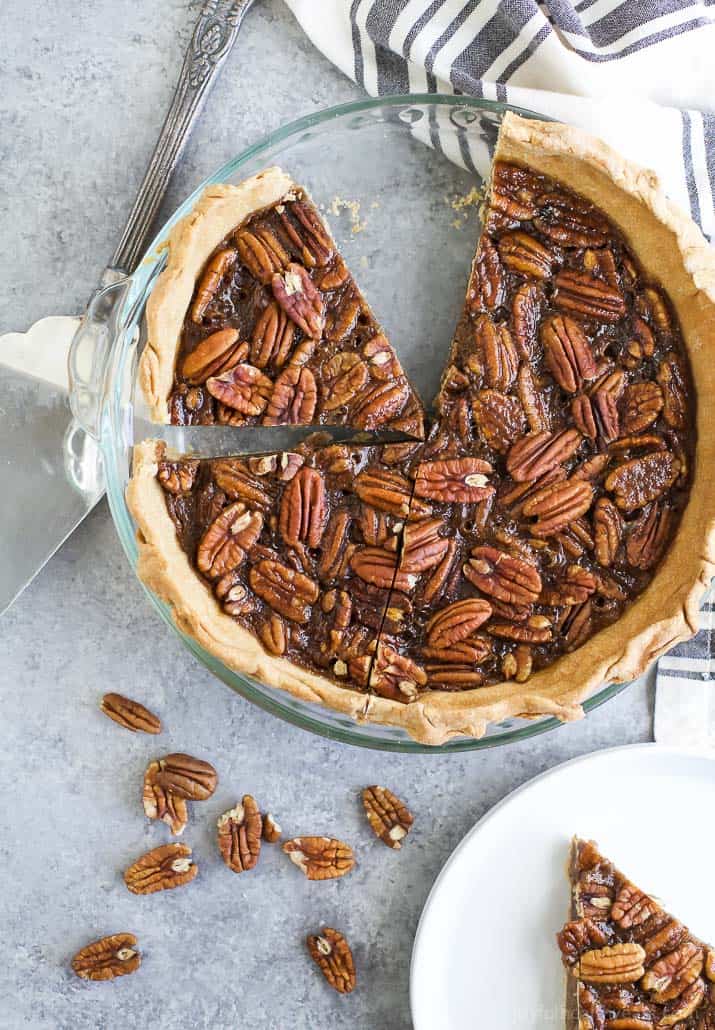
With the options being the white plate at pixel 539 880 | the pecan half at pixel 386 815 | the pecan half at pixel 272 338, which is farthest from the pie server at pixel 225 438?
the white plate at pixel 539 880

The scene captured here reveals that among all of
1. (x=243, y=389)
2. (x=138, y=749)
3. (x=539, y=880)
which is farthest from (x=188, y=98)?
(x=539, y=880)

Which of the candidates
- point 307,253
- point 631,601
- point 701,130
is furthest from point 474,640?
point 701,130

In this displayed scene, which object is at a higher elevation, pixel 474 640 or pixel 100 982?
pixel 474 640

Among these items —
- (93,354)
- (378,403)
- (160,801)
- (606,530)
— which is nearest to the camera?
(606,530)

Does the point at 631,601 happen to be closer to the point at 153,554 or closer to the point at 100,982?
the point at 153,554

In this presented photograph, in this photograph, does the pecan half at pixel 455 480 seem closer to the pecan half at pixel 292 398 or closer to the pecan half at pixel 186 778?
the pecan half at pixel 292 398

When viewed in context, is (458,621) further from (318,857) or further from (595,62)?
(595,62)

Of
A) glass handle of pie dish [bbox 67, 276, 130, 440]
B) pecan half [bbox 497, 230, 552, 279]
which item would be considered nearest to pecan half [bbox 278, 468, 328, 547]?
glass handle of pie dish [bbox 67, 276, 130, 440]

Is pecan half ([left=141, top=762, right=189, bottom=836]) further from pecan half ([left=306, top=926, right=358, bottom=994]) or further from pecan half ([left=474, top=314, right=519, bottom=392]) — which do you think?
pecan half ([left=474, top=314, right=519, bottom=392])
